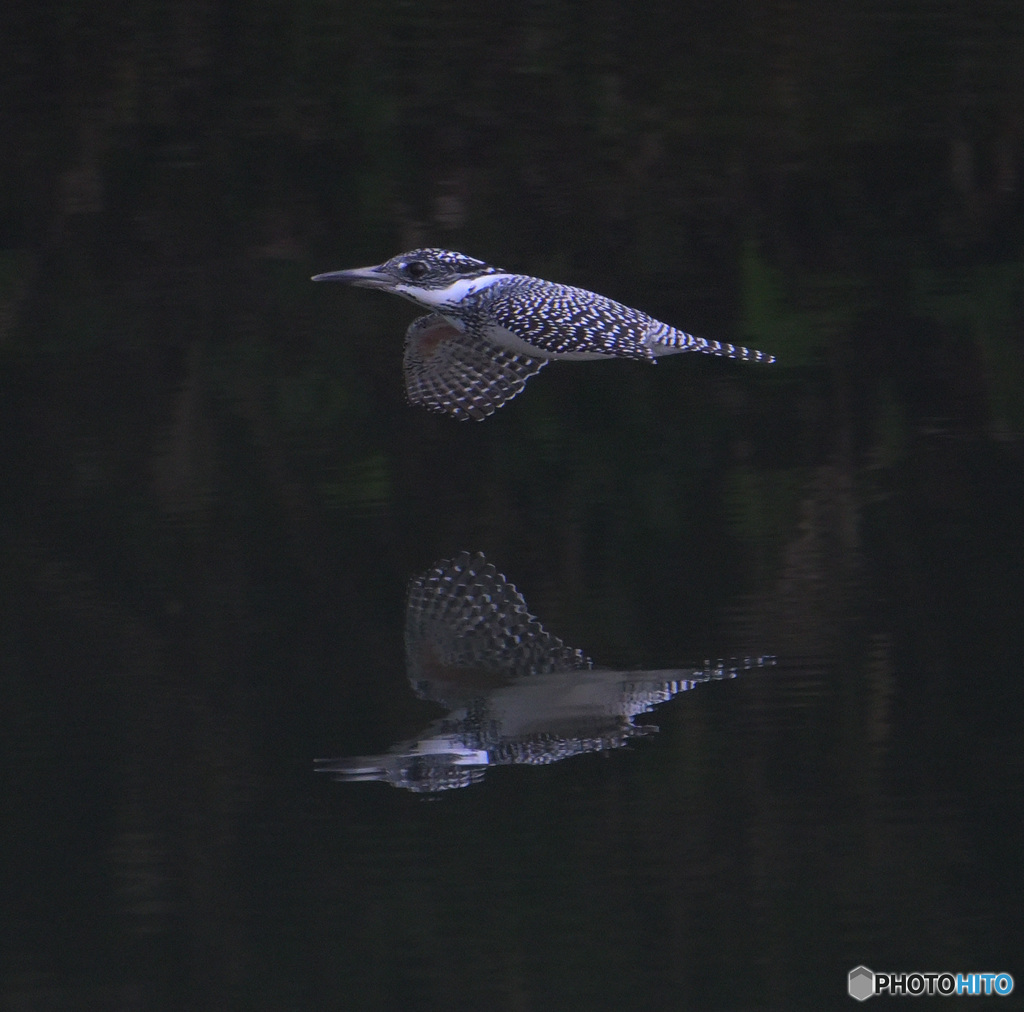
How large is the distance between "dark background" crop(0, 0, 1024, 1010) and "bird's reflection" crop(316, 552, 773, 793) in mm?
91

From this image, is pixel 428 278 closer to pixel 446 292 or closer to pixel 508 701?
pixel 446 292

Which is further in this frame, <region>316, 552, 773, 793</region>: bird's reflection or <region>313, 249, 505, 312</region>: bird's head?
<region>313, 249, 505, 312</region>: bird's head

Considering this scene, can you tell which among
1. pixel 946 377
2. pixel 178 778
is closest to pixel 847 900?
pixel 178 778

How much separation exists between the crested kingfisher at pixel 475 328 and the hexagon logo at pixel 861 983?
11.7 feet

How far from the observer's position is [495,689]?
5.46 m

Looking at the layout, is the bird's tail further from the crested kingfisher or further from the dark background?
the dark background

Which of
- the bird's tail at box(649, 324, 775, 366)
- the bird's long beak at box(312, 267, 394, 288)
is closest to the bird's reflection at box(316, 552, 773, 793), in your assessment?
the bird's tail at box(649, 324, 775, 366)

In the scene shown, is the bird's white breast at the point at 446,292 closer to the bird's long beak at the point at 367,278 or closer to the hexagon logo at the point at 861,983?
the bird's long beak at the point at 367,278

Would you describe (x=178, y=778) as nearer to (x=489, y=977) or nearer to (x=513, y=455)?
(x=489, y=977)

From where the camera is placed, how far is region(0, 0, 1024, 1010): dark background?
4348 mm

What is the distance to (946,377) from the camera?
812 cm

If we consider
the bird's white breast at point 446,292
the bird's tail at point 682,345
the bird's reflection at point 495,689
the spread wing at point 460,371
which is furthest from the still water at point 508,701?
the bird's white breast at point 446,292

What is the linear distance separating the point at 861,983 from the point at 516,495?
3.24m

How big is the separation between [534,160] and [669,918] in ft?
25.9
